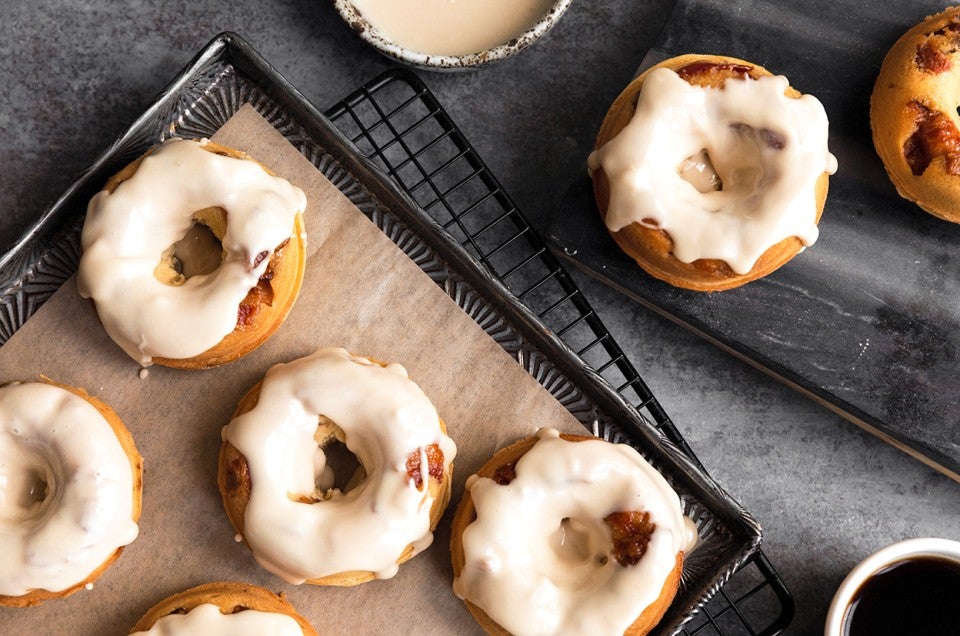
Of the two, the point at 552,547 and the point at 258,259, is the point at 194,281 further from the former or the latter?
the point at 552,547

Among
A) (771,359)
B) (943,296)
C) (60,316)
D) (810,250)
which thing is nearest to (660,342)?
(771,359)

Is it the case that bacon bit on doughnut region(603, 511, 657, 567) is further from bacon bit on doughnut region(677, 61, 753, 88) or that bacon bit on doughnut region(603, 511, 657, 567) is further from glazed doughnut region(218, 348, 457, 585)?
Answer: bacon bit on doughnut region(677, 61, 753, 88)

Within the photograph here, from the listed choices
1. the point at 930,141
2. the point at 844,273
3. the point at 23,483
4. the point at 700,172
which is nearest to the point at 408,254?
the point at 700,172

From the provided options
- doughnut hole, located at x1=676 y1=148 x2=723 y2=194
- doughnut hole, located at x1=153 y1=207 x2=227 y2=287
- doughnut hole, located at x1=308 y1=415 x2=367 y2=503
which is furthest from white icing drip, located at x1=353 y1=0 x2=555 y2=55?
doughnut hole, located at x1=308 y1=415 x2=367 y2=503

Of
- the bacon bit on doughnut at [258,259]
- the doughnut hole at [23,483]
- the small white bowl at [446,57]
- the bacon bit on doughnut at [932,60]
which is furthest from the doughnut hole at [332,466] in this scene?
the bacon bit on doughnut at [932,60]

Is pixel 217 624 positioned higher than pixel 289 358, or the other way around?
pixel 289 358
